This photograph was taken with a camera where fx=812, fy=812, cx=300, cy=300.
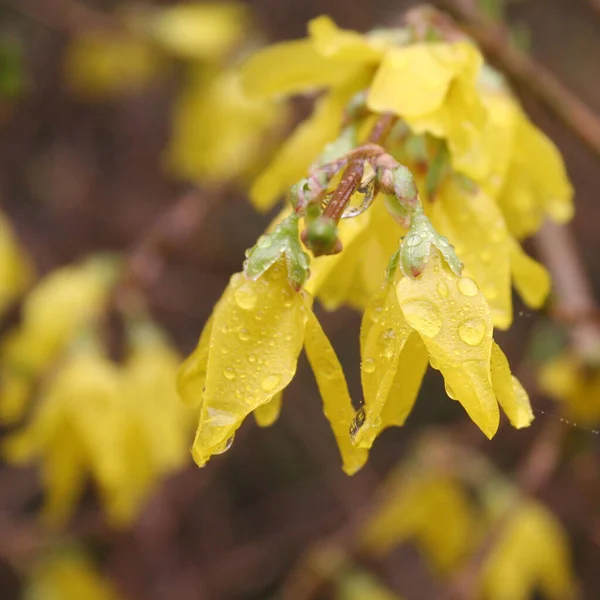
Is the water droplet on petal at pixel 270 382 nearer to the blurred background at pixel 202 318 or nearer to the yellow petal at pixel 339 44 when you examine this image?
the yellow petal at pixel 339 44

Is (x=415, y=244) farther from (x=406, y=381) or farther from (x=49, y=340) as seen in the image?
(x=49, y=340)

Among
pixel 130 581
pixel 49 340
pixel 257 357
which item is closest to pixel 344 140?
pixel 257 357

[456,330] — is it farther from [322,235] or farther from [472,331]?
[322,235]

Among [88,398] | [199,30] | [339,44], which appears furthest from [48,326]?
[199,30]

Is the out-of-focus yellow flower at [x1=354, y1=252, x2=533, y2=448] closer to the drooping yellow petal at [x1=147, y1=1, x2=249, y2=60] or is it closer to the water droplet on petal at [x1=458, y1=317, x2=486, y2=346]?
the water droplet on petal at [x1=458, y1=317, x2=486, y2=346]

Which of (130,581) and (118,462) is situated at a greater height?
(118,462)

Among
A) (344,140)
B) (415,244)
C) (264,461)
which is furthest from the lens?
(264,461)

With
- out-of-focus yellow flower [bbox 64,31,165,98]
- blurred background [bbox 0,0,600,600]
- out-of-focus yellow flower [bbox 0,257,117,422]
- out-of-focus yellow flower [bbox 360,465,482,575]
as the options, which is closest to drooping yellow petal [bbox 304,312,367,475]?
out-of-focus yellow flower [bbox 0,257,117,422]
